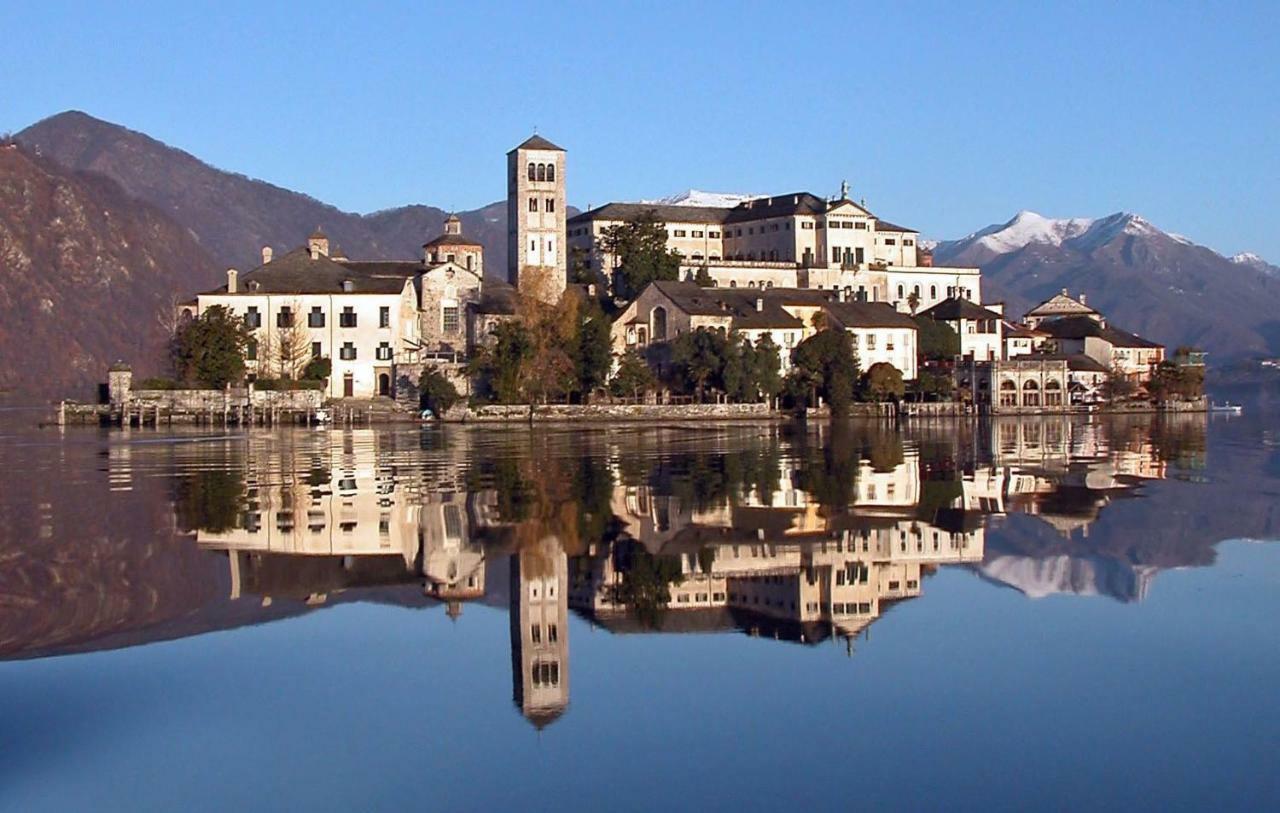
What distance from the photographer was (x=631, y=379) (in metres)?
84.1

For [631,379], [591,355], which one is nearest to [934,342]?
[631,379]

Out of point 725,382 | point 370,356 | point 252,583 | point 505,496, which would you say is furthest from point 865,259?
point 252,583

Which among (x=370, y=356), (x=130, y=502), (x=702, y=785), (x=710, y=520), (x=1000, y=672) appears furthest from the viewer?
(x=370, y=356)

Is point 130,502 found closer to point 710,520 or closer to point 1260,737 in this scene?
point 710,520

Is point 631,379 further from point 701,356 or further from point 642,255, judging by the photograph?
point 642,255

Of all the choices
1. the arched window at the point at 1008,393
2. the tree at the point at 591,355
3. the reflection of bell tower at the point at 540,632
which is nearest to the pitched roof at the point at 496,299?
the tree at the point at 591,355

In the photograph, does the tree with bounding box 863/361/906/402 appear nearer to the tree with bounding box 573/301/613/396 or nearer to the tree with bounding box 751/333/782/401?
the tree with bounding box 751/333/782/401

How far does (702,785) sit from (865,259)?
103267 millimetres

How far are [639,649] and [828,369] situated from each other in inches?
2850

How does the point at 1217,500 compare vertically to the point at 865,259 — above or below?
below

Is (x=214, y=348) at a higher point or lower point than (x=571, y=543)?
higher

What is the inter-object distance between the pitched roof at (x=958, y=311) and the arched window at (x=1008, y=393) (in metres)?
7.54

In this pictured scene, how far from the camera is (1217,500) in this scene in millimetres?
31922

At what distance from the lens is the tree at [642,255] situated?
10062cm
